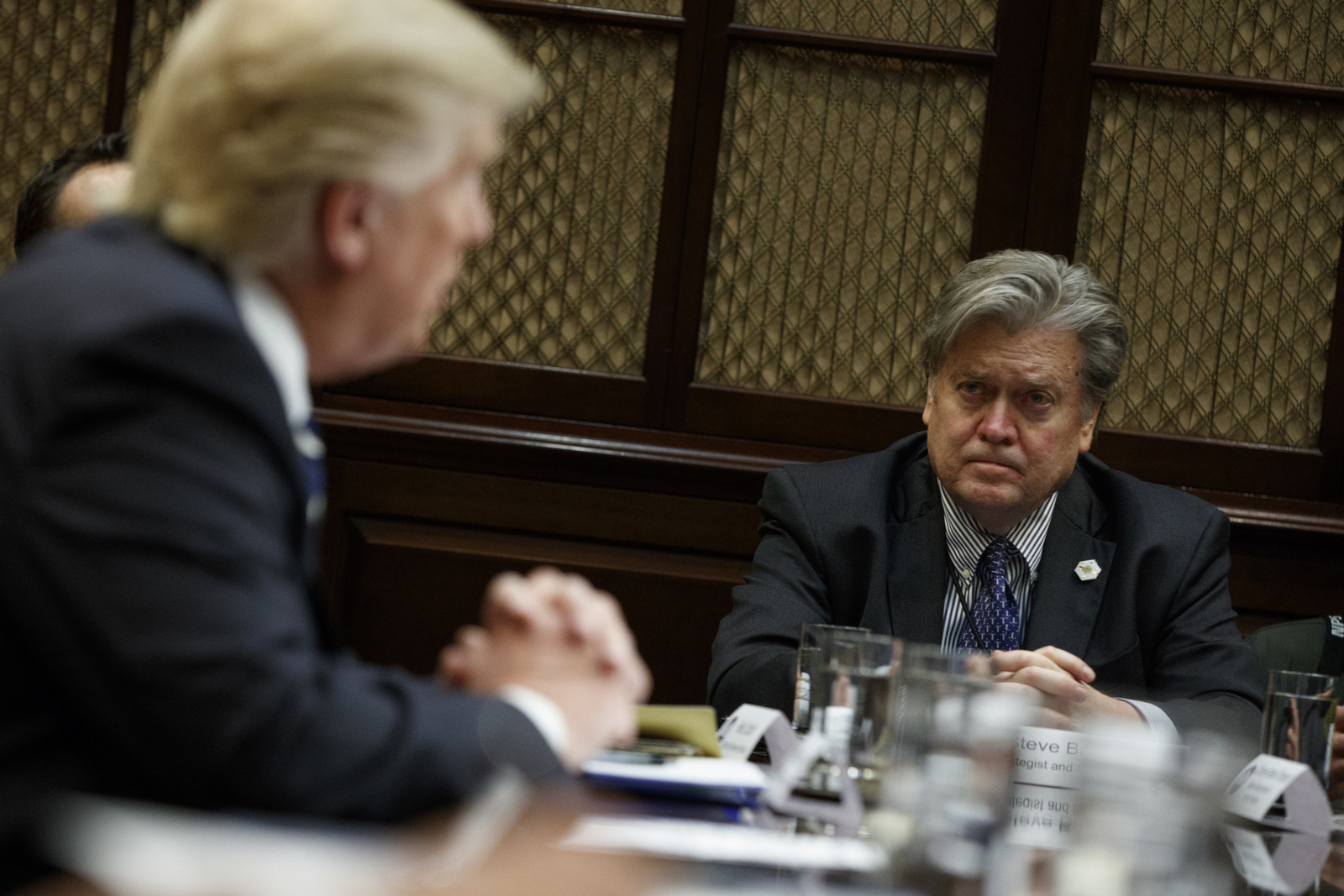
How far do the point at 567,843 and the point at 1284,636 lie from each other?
6.22 ft

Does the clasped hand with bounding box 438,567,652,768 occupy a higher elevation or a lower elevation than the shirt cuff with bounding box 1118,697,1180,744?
higher

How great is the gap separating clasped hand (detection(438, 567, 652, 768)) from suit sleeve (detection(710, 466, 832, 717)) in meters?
0.94

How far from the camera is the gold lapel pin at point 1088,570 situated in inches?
93.2

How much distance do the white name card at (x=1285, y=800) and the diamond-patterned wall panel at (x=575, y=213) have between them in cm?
194

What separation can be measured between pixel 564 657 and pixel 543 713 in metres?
0.06

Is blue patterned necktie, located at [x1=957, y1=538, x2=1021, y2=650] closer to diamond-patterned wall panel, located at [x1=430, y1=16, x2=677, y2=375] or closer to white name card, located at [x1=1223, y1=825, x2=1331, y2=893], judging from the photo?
white name card, located at [x1=1223, y1=825, x2=1331, y2=893]

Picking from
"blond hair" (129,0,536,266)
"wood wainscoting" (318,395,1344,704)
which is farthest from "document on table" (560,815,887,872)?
"wood wainscoting" (318,395,1344,704)

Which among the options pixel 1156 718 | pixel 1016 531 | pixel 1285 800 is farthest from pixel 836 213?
pixel 1285 800

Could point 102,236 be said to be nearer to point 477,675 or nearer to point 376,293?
point 376,293

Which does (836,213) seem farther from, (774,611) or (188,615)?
(188,615)

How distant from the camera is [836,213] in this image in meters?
3.23

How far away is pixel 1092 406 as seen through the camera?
2.52 metres

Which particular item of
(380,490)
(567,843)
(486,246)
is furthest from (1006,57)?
(567,843)

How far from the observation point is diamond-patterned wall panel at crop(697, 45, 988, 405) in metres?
3.21
